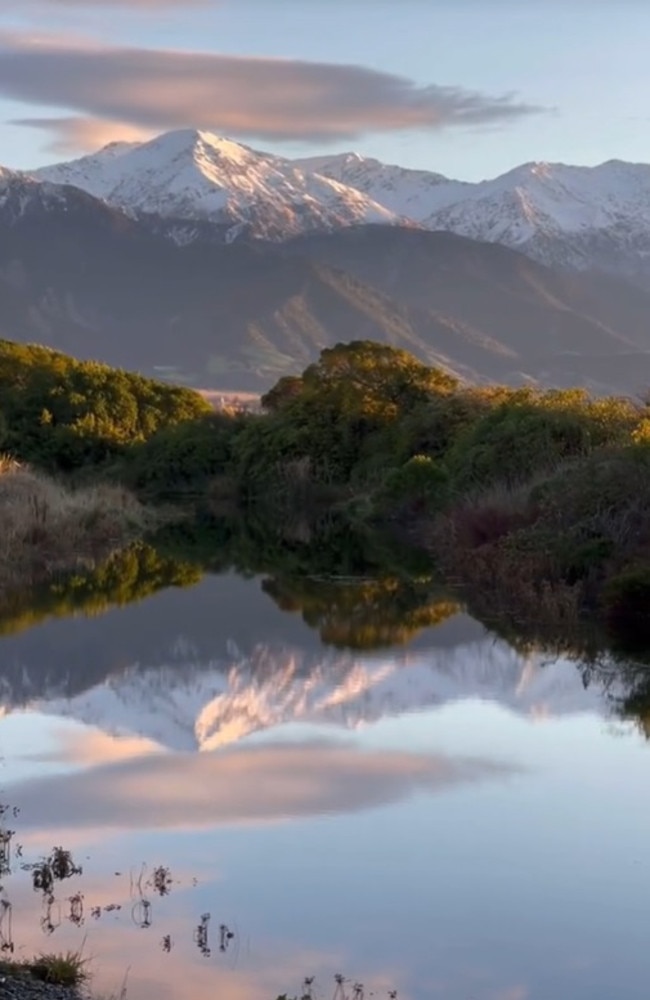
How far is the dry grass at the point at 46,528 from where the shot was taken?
3550cm

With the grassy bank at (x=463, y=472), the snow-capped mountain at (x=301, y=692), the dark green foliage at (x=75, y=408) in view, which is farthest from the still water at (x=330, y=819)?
the dark green foliage at (x=75, y=408)

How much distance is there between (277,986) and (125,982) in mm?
940

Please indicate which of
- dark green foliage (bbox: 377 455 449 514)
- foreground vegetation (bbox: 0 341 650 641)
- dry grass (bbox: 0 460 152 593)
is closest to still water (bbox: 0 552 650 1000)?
foreground vegetation (bbox: 0 341 650 641)

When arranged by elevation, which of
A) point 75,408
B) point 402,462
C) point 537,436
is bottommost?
point 402,462

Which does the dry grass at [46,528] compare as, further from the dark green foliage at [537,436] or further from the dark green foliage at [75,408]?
the dark green foliage at [75,408]

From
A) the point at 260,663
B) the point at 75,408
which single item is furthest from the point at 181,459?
the point at 260,663

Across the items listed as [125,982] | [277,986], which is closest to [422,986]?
[277,986]

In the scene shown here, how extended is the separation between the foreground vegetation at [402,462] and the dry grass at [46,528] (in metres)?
0.14

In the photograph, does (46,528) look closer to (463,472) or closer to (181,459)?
(463,472)

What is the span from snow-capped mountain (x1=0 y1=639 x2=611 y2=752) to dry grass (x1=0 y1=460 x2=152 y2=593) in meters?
9.69

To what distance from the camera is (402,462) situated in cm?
5769

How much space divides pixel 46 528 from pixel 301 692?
16529 millimetres

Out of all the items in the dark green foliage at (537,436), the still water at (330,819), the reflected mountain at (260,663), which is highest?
the dark green foliage at (537,436)

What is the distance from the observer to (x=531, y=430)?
44.9m
